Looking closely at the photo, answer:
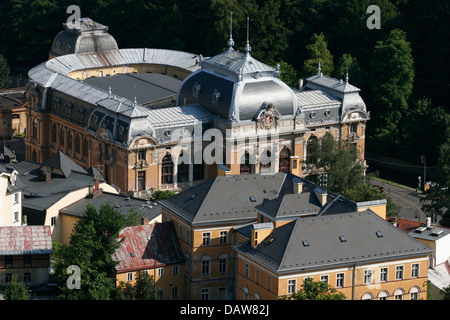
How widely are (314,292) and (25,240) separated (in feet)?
105

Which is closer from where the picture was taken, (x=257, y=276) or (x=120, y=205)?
(x=257, y=276)

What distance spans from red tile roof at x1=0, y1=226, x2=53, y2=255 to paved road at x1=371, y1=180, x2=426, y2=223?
46240 millimetres

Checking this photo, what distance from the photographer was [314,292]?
124m

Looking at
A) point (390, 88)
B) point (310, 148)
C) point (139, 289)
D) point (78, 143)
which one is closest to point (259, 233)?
point (139, 289)

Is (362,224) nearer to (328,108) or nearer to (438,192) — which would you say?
(438,192)

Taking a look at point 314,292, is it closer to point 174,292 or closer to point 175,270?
point 175,270

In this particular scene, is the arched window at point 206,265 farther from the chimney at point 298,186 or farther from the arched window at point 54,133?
the arched window at point 54,133

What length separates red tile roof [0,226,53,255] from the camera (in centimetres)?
13912

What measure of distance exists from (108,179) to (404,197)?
1432 inches

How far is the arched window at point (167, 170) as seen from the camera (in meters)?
171

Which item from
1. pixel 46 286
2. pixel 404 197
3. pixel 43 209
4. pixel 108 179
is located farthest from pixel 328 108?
pixel 46 286

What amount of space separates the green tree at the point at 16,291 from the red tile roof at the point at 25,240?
27.7 ft

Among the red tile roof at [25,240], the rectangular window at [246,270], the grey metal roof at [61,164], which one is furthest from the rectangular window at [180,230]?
the grey metal roof at [61,164]

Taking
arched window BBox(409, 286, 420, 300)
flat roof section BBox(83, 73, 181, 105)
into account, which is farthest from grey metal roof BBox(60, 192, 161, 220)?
arched window BBox(409, 286, 420, 300)
